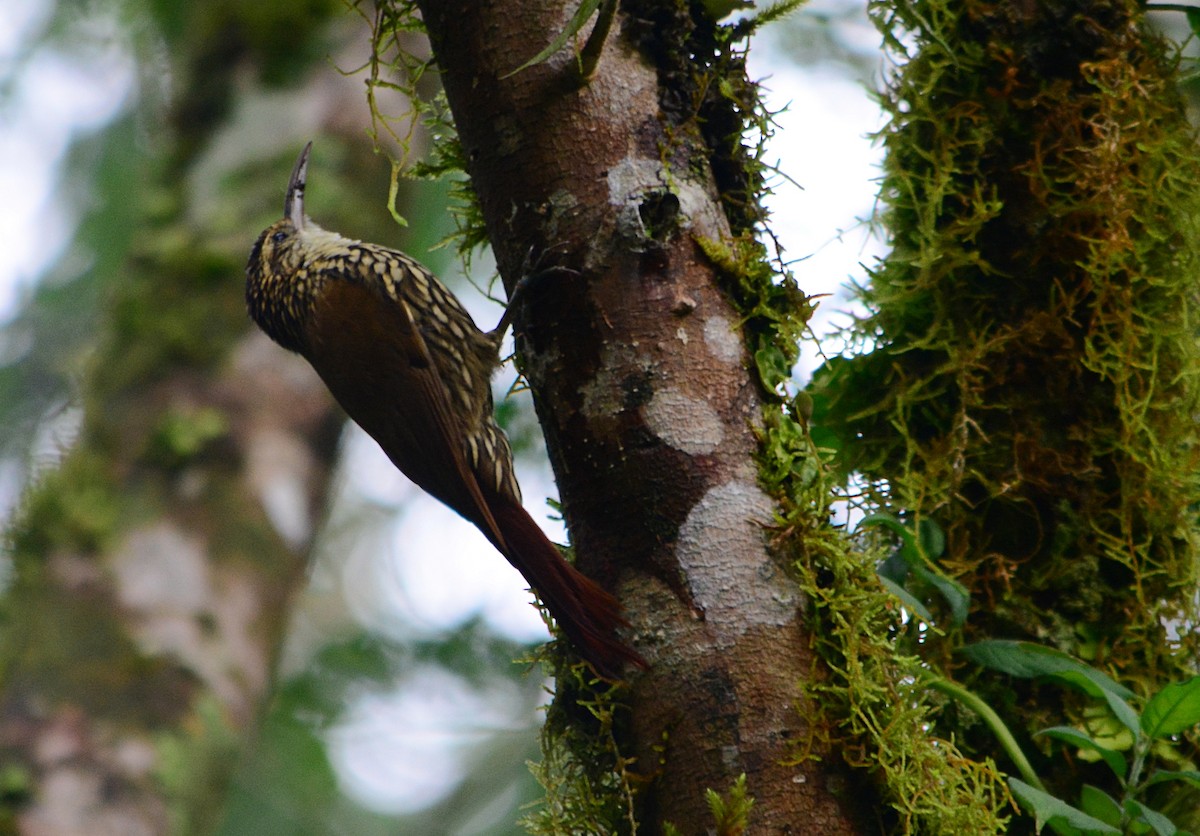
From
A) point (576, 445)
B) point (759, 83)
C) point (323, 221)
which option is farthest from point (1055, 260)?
point (323, 221)

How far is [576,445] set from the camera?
158 centimetres

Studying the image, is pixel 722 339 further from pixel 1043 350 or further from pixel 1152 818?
pixel 1152 818

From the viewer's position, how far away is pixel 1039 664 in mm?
1704

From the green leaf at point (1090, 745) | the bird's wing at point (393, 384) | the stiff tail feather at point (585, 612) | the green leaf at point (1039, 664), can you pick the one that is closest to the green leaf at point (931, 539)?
the green leaf at point (1039, 664)

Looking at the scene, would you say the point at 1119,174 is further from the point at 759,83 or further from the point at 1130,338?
the point at 759,83

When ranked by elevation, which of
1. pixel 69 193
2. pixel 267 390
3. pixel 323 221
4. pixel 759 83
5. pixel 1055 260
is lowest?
pixel 1055 260

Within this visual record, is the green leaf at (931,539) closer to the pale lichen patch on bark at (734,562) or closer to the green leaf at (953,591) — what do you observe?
the green leaf at (953,591)

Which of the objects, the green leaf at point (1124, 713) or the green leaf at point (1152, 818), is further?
the green leaf at point (1124, 713)

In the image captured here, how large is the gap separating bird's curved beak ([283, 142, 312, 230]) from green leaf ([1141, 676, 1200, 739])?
2.53 m

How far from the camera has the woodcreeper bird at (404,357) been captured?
2438 mm

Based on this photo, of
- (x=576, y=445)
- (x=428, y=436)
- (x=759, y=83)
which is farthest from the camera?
(x=428, y=436)

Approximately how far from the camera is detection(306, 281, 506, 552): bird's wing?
2.51 m

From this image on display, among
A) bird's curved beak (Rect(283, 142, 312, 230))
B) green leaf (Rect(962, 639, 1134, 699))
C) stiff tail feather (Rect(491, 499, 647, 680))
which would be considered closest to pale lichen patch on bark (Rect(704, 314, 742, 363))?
stiff tail feather (Rect(491, 499, 647, 680))

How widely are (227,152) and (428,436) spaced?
70.4 inches
